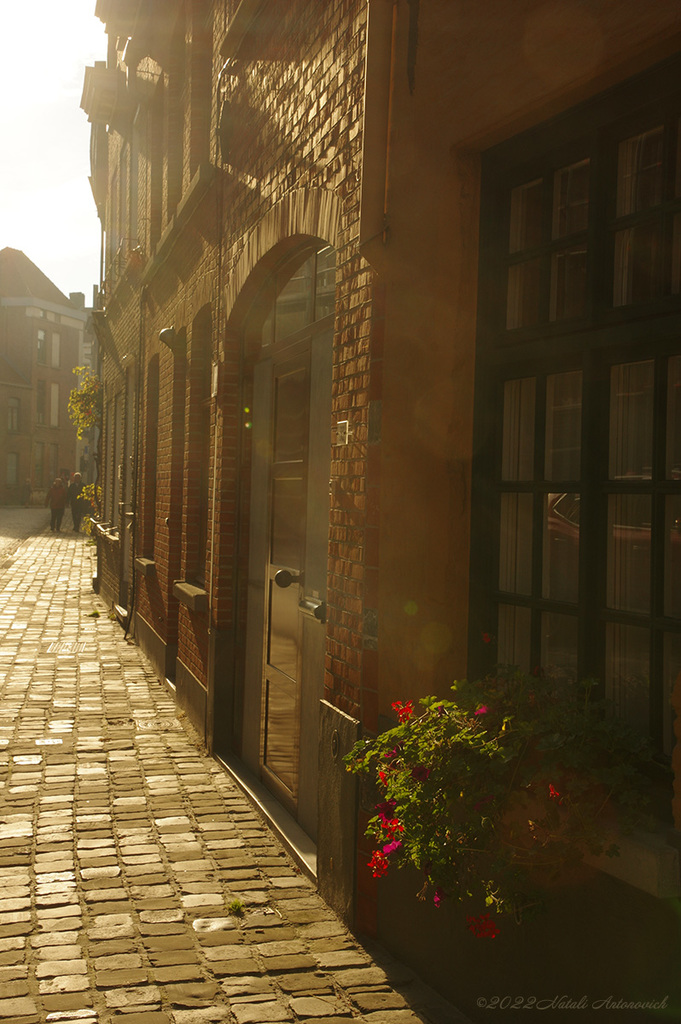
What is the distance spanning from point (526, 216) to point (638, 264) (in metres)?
0.67

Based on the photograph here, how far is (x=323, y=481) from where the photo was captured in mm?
4965

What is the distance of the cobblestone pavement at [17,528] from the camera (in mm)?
25509

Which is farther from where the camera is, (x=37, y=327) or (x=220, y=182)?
(x=37, y=327)

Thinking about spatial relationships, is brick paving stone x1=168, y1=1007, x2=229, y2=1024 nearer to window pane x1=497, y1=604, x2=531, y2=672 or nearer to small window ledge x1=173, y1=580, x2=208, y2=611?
window pane x1=497, y1=604, x2=531, y2=672

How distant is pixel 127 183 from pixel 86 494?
22.4 feet

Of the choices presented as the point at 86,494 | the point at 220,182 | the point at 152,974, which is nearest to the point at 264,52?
the point at 220,182

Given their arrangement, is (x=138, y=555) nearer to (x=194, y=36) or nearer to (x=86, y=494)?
(x=194, y=36)

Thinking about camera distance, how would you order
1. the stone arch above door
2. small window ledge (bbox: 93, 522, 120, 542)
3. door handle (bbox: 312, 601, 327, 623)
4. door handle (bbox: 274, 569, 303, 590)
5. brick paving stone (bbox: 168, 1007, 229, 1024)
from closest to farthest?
brick paving stone (bbox: 168, 1007, 229, 1024), the stone arch above door, door handle (bbox: 312, 601, 327, 623), door handle (bbox: 274, 569, 303, 590), small window ledge (bbox: 93, 522, 120, 542)

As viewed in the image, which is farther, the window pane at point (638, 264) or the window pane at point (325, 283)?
the window pane at point (325, 283)

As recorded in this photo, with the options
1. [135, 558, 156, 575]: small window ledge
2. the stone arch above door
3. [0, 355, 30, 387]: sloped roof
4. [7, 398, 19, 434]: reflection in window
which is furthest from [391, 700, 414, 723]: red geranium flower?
[7, 398, 19, 434]: reflection in window

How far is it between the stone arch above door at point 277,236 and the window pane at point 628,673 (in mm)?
2324

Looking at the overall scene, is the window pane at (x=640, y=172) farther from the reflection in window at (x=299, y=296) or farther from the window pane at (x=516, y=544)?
the reflection in window at (x=299, y=296)

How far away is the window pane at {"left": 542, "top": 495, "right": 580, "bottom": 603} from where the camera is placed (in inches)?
124

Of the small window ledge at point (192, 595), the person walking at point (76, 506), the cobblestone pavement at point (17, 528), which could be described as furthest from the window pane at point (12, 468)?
the small window ledge at point (192, 595)
